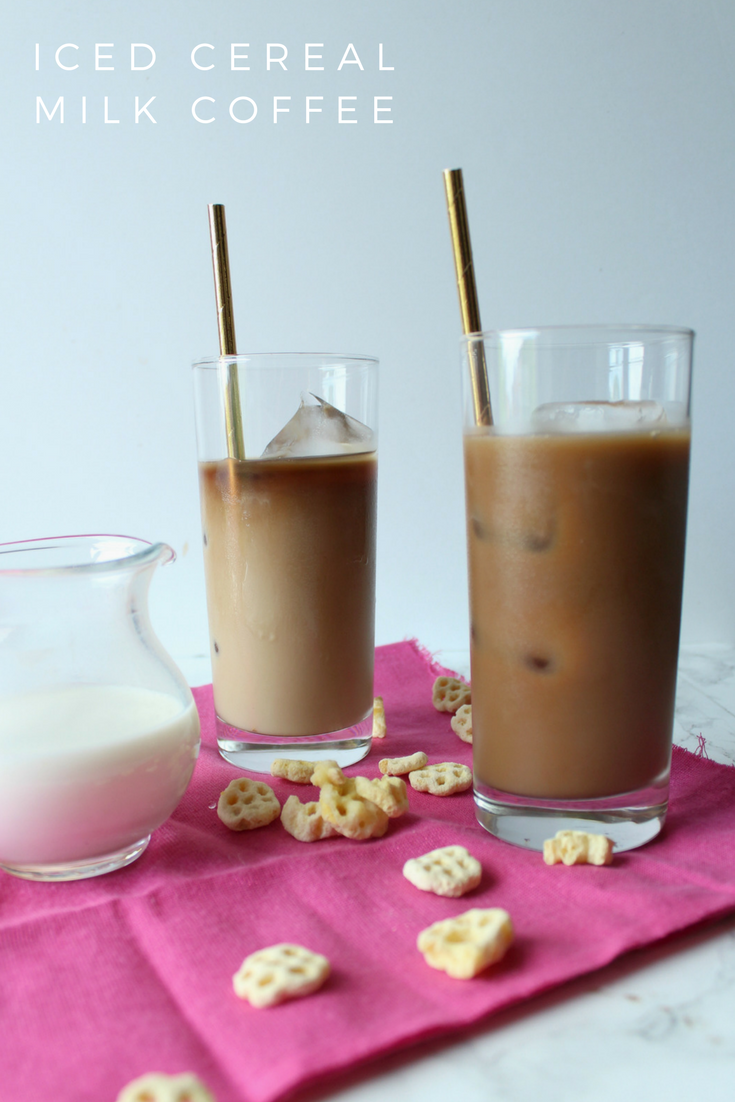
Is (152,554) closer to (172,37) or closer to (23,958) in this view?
(23,958)

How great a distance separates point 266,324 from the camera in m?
1.66

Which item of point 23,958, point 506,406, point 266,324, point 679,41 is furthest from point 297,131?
point 23,958

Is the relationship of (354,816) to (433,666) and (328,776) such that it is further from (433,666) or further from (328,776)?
(433,666)

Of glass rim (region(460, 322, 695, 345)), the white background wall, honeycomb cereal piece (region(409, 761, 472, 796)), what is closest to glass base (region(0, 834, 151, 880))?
honeycomb cereal piece (region(409, 761, 472, 796))

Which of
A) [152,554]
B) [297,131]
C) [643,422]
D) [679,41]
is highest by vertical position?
[679,41]

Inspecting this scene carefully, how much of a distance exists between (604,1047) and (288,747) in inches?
Result: 22.0

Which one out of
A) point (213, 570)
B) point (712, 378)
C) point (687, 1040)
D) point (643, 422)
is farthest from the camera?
point (712, 378)

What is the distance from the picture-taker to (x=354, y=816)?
0.87m

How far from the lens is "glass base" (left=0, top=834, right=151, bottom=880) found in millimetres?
811

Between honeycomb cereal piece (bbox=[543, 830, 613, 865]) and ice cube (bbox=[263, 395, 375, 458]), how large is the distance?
48cm

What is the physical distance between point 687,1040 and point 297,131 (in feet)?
4.85

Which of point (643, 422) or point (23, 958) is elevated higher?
point (643, 422)

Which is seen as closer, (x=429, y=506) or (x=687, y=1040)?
(x=687, y=1040)

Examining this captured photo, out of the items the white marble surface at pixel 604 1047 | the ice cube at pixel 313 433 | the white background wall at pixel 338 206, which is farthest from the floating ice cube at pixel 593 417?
the white background wall at pixel 338 206
